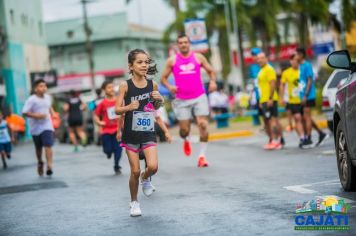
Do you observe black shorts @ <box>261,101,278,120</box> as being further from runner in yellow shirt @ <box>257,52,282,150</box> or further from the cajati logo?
the cajati logo

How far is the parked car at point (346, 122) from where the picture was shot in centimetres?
844

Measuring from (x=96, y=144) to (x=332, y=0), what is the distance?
794 inches

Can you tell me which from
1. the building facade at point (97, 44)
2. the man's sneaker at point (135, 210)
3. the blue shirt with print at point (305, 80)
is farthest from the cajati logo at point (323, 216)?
the building facade at point (97, 44)

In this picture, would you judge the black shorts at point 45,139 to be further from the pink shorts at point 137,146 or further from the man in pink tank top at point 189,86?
the pink shorts at point 137,146

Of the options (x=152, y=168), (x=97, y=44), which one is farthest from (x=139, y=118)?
(x=97, y=44)

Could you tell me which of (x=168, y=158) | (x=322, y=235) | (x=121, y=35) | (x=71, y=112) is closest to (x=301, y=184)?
(x=322, y=235)

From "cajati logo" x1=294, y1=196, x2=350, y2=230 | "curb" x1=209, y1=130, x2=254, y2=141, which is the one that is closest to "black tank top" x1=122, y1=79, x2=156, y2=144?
"cajati logo" x1=294, y1=196, x2=350, y2=230

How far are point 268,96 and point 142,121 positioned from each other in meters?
8.68

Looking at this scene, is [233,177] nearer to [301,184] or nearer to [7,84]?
[301,184]

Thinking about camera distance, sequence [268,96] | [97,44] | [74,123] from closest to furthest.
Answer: [268,96]
[74,123]
[97,44]

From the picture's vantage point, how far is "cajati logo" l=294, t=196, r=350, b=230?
7070 millimetres

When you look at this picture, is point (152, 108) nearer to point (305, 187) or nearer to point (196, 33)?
point (305, 187)

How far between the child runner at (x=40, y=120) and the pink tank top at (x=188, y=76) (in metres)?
2.60

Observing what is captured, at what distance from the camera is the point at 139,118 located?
9.21 metres
